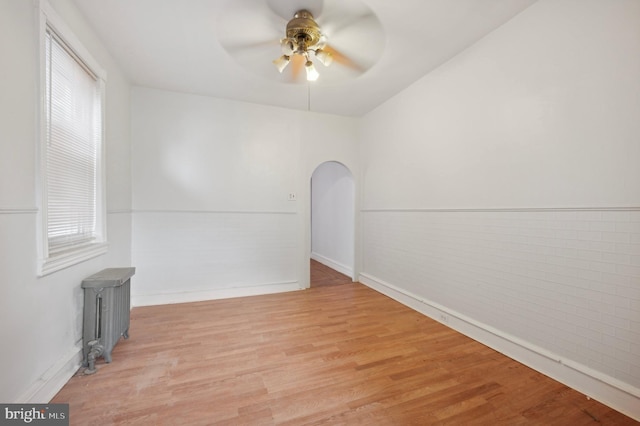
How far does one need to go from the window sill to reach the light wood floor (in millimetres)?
865

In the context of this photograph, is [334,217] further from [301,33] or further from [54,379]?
[54,379]

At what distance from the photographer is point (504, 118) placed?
2.33m

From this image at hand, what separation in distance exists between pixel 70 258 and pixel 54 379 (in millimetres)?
821

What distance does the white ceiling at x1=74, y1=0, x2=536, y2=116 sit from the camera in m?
2.10

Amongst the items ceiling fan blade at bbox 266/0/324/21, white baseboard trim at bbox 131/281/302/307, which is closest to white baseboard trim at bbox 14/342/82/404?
white baseboard trim at bbox 131/281/302/307

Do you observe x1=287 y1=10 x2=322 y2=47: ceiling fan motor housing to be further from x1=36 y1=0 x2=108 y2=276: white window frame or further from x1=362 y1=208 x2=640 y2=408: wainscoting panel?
x1=362 y1=208 x2=640 y2=408: wainscoting panel

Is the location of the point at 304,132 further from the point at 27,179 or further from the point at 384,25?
the point at 27,179

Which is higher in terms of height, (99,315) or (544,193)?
(544,193)

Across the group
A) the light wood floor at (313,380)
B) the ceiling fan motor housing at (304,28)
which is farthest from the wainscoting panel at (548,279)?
the ceiling fan motor housing at (304,28)

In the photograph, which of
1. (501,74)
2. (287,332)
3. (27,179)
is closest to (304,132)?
(501,74)

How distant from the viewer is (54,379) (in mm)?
1769

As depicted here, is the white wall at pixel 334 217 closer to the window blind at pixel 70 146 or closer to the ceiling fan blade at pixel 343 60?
the ceiling fan blade at pixel 343 60

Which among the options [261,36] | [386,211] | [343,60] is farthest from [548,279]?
[261,36]

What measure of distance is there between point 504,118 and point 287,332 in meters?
2.94
